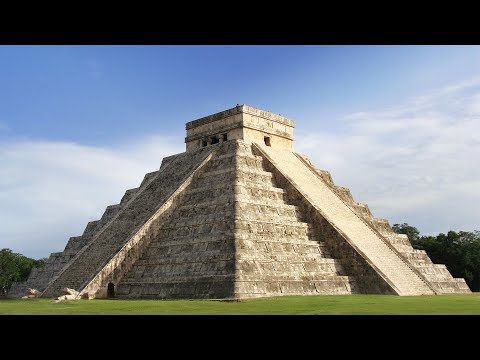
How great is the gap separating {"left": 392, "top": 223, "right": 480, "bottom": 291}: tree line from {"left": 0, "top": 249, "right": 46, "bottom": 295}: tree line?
114 ft

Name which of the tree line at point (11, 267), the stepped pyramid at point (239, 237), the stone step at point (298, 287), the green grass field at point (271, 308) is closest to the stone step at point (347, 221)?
the stepped pyramid at point (239, 237)

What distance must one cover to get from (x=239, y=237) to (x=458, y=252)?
2612cm

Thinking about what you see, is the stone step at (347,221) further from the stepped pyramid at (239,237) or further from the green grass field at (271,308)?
the green grass field at (271,308)

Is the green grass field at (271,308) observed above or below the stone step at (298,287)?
below

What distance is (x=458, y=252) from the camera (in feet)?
133

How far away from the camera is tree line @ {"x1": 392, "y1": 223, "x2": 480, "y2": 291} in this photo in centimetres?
4009

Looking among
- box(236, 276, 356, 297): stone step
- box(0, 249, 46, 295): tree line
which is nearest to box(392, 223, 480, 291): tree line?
box(236, 276, 356, 297): stone step

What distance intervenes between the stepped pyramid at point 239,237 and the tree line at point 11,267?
21293mm

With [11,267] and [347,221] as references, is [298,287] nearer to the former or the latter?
[347,221]

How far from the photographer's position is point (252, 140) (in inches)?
1132

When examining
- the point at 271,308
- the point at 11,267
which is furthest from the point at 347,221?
the point at 11,267

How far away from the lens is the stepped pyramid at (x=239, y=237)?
66.9ft
